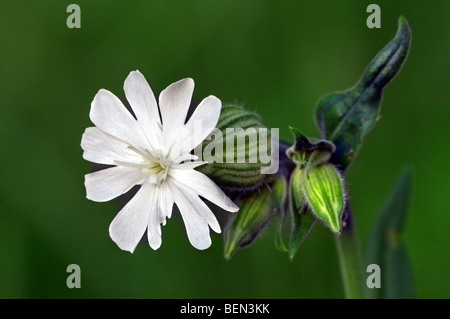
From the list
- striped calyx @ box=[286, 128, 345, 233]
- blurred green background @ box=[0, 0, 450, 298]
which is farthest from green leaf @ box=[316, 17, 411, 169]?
blurred green background @ box=[0, 0, 450, 298]

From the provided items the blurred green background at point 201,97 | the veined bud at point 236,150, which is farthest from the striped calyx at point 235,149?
the blurred green background at point 201,97

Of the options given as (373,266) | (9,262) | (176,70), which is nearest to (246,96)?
(176,70)

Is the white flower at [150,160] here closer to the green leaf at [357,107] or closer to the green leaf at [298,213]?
the green leaf at [298,213]

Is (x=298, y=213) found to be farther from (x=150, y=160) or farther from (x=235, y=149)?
(x=150, y=160)

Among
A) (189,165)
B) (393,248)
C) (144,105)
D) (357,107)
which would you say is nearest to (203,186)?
(189,165)

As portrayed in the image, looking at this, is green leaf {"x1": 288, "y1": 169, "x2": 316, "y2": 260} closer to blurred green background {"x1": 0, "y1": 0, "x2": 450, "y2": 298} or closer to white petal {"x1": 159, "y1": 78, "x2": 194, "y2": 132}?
white petal {"x1": 159, "y1": 78, "x2": 194, "y2": 132}
